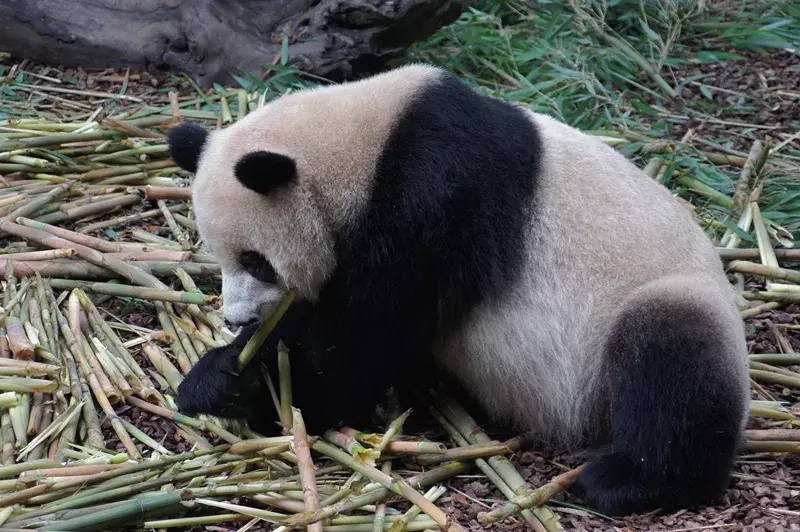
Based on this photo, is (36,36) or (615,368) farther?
(36,36)

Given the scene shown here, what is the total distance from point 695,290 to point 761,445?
3.01ft

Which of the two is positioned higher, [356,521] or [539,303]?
[539,303]

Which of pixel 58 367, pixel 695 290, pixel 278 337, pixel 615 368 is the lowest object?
pixel 58 367

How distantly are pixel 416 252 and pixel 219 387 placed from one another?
120 cm

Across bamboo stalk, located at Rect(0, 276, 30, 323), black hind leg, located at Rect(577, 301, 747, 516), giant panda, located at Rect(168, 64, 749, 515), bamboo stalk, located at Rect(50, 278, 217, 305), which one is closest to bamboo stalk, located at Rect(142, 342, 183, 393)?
bamboo stalk, located at Rect(50, 278, 217, 305)

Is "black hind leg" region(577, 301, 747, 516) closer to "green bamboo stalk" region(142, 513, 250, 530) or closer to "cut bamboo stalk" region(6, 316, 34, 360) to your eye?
"green bamboo stalk" region(142, 513, 250, 530)

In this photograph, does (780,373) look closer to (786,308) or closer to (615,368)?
(786,308)

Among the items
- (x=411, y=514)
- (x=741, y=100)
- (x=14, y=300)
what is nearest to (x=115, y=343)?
(x=14, y=300)

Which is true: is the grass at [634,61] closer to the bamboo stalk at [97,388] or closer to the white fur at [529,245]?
the white fur at [529,245]

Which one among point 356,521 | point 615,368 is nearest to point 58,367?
point 356,521

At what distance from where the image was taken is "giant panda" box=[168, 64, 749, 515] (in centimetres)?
429

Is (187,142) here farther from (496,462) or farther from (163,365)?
(496,462)

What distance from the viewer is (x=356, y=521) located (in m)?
3.92

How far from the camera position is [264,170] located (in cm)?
412
